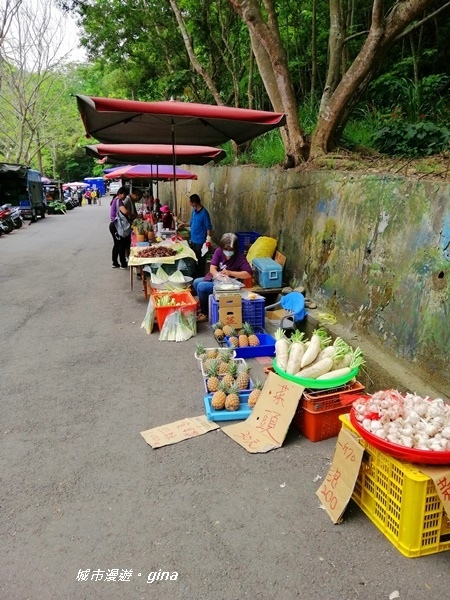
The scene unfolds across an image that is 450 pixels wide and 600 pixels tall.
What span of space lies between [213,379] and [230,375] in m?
0.17

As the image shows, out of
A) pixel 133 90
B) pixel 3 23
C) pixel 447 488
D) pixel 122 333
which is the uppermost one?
pixel 3 23

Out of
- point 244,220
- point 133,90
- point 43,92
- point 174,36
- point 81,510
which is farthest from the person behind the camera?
point 43,92

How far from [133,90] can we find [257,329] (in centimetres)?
1893

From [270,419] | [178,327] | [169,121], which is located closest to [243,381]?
[270,419]

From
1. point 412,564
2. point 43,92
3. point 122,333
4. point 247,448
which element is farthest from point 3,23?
point 412,564

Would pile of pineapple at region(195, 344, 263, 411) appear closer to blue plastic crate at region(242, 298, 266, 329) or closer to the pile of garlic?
blue plastic crate at region(242, 298, 266, 329)

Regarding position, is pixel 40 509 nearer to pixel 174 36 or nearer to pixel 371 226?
pixel 371 226

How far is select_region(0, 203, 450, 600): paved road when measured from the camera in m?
2.45

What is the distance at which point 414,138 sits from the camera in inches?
247

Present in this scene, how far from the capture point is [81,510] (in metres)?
2.99

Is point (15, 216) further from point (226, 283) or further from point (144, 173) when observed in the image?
point (226, 283)

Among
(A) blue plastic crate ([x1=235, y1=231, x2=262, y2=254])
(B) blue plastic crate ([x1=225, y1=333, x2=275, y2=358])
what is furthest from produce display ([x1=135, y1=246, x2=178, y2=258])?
(B) blue plastic crate ([x1=225, y1=333, x2=275, y2=358])

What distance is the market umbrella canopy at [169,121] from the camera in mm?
5289

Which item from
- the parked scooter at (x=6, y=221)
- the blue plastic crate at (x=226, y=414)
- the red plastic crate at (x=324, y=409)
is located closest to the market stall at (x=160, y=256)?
the blue plastic crate at (x=226, y=414)
